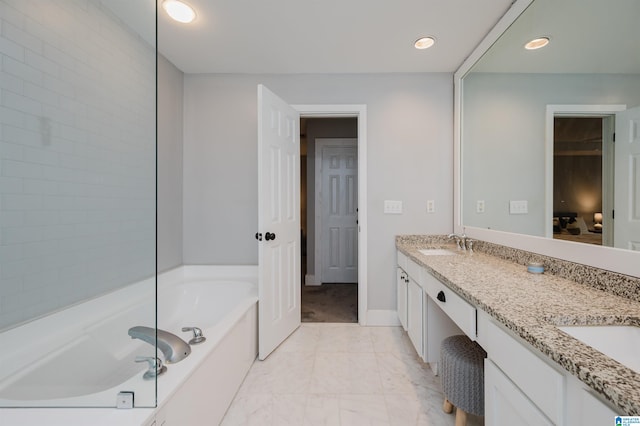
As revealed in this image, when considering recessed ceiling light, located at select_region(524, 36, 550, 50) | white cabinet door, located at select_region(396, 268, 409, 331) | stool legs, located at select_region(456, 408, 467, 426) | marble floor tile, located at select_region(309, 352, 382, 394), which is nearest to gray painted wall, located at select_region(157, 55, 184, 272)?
marble floor tile, located at select_region(309, 352, 382, 394)

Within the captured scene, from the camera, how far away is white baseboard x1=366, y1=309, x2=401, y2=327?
2.52m

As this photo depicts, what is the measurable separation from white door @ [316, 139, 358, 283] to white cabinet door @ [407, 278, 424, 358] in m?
1.86

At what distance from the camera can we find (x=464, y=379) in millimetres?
1270

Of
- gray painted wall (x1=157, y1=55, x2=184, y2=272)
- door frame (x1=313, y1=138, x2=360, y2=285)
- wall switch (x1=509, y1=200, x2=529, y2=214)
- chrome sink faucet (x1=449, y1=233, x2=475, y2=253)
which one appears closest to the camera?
wall switch (x1=509, y1=200, x2=529, y2=214)

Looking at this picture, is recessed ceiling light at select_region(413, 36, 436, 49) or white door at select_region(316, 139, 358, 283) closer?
recessed ceiling light at select_region(413, 36, 436, 49)

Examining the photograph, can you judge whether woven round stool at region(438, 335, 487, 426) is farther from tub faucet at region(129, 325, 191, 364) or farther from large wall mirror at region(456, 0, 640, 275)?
tub faucet at region(129, 325, 191, 364)

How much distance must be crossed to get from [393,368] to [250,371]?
1014 mm

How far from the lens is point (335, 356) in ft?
6.62

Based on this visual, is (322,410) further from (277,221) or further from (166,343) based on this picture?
(277,221)

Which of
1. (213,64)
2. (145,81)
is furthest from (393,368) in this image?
(213,64)

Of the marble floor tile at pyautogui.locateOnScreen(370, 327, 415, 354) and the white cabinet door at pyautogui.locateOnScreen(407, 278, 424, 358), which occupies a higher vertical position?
the white cabinet door at pyautogui.locateOnScreen(407, 278, 424, 358)

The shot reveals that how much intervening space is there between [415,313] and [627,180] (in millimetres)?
1319

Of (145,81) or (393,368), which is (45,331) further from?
(393,368)

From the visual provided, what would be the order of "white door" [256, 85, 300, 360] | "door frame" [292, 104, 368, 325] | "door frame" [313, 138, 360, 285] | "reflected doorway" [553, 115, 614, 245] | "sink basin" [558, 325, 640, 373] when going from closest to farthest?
"sink basin" [558, 325, 640, 373] → "reflected doorway" [553, 115, 614, 245] → "white door" [256, 85, 300, 360] → "door frame" [292, 104, 368, 325] → "door frame" [313, 138, 360, 285]
